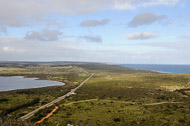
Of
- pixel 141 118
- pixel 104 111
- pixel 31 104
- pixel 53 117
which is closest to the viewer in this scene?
pixel 141 118

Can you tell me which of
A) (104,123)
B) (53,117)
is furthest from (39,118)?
(104,123)

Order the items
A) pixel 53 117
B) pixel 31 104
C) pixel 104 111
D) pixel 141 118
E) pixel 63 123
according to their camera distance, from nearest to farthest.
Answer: pixel 63 123
pixel 141 118
pixel 53 117
pixel 104 111
pixel 31 104

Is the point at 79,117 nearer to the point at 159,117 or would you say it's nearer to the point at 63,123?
the point at 63,123

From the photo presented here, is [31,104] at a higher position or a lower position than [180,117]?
lower

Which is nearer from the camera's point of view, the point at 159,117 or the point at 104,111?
the point at 159,117

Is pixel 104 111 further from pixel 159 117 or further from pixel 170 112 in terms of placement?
pixel 170 112

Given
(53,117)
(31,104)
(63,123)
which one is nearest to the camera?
(63,123)

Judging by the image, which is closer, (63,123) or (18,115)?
(63,123)

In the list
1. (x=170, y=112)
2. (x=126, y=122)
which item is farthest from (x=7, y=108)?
(x=170, y=112)
